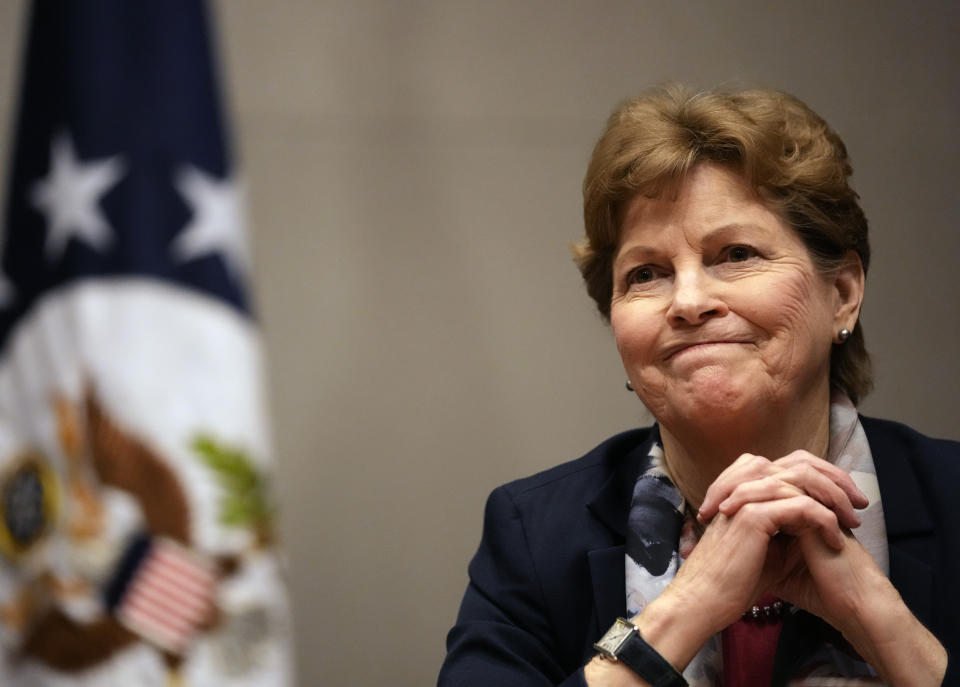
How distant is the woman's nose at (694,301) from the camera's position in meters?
1.76

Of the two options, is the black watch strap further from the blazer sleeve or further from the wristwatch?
the blazer sleeve

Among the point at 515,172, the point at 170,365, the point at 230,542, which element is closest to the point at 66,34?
the point at 170,365

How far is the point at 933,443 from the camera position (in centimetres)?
196

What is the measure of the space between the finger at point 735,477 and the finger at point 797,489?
13mm

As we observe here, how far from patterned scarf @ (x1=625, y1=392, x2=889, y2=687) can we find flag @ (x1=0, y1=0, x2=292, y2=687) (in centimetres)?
60

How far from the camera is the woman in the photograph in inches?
64.7

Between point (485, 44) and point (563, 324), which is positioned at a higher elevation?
point (485, 44)

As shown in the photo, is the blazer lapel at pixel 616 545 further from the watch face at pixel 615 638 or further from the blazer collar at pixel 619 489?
the watch face at pixel 615 638

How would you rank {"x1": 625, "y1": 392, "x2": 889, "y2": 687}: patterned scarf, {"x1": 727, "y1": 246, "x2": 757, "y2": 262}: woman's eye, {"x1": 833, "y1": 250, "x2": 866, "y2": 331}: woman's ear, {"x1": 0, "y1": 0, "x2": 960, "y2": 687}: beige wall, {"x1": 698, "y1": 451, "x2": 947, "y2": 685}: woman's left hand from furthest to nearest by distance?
1. {"x1": 0, "y1": 0, "x2": 960, "y2": 687}: beige wall
2. {"x1": 833, "y1": 250, "x2": 866, "y2": 331}: woman's ear
3. {"x1": 727, "y1": 246, "x2": 757, "y2": 262}: woman's eye
4. {"x1": 625, "y1": 392, "x2": 889, "y2": 687}: patterned scarf
5. {"x1": 698, "y1": 451, "x2": 947, "y2": 685}: woman's left hand

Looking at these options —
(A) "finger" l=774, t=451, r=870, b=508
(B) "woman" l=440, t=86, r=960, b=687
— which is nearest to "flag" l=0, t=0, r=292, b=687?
(B) "woman" l=440, t=86, r=960, b=687

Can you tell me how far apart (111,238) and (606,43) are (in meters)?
Answer: 1.59

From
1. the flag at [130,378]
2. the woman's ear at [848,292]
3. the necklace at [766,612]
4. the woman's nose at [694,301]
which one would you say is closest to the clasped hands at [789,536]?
the necklace at [766,612]


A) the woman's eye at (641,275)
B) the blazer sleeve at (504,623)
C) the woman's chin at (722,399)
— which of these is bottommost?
the blazer sleeve at (504,623)

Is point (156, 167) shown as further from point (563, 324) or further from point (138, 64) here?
point (563, 324)
